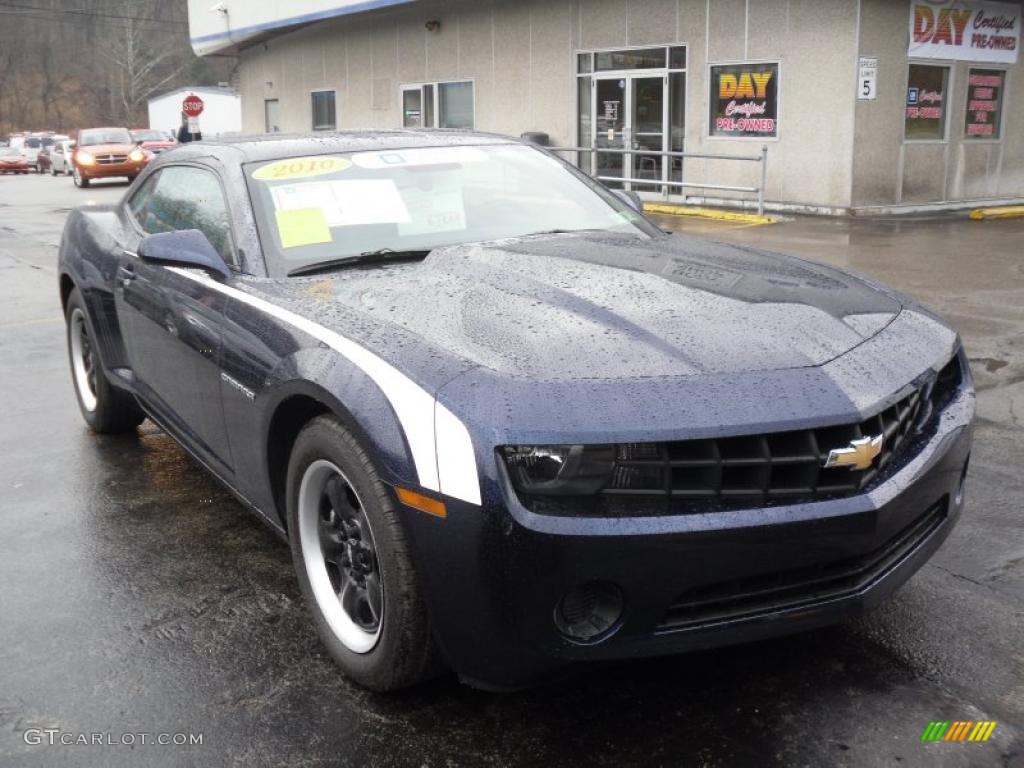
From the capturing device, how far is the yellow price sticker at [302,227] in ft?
12.1

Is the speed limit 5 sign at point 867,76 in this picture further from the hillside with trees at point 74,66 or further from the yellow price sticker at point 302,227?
the hillside with trees at point 74,66

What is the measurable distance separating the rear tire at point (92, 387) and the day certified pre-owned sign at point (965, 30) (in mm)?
13728

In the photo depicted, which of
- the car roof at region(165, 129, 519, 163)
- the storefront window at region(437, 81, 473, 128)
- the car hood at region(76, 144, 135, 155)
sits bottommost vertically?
the car hood at region(76, 144, 135, 155)

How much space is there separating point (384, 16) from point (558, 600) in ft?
78.5

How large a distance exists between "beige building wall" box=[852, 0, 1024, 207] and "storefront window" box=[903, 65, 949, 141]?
0.11m

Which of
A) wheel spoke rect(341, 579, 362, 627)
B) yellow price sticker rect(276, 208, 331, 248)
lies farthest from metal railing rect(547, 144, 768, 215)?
wheel spoke rect(341, 579, 362, 627)

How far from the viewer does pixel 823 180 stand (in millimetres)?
15781

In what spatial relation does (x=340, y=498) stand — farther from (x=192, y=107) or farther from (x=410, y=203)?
(x=192, y=107)

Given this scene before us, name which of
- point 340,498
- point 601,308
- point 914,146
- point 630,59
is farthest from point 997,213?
point 340,498

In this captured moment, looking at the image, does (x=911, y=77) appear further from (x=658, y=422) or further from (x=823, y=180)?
(x=658, y=422)

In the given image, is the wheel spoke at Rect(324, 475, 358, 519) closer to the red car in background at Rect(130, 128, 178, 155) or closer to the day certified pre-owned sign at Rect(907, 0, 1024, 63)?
the day certified pre-owned sign at Rect(907, 0, 1024, 63)

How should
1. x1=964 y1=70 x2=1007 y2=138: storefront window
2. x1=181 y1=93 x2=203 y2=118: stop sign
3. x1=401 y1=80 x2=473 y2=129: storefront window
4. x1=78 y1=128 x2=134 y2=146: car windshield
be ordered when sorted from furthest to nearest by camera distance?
x1=78 y1=128 x2=134 y2=146: car windshield → x1=181 y1=93 x2=203 y2=118: stop sign → x1=401 y1=80 x2=473 y2=129: storefront window → x1=964 y1=70 x2=1007 y2=138: storefront window

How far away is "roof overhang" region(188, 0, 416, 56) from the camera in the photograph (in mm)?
23828

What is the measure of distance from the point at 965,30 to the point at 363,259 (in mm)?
15467
